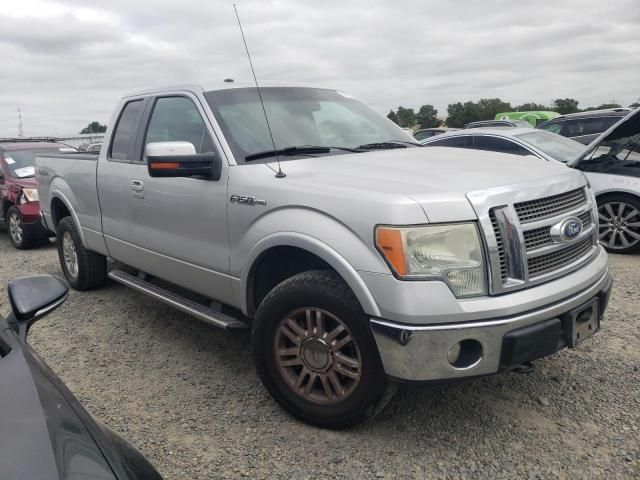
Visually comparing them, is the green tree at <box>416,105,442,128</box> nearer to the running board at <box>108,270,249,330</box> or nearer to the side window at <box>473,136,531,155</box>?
the side window at <box>473,136,531,155</box>

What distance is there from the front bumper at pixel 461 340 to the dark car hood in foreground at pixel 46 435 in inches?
47.1

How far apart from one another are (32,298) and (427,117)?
5139 centimetres

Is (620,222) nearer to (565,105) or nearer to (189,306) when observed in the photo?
(189,306)

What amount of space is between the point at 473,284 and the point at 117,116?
3.61 m

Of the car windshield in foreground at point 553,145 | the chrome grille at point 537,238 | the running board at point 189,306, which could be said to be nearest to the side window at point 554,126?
the car windshield in foreground at point 553,145

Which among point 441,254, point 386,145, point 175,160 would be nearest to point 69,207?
point 175,160

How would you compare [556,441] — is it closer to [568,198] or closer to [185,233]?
[568,198]

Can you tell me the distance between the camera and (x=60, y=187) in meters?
5.38

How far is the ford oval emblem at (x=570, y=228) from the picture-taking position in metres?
2.68

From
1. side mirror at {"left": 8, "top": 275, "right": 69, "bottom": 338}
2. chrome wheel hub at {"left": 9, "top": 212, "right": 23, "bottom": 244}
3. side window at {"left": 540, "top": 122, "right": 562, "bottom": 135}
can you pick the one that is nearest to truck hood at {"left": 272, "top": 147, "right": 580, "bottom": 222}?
side mirror at {"left": 8, "top": 275, "right": 69, "bottom": 338}

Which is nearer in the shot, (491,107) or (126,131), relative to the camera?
(126,131)

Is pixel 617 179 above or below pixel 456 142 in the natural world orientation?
below

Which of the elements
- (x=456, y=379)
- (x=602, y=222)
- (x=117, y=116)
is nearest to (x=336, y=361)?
(x=456, y=379)

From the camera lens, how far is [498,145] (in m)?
7.79
